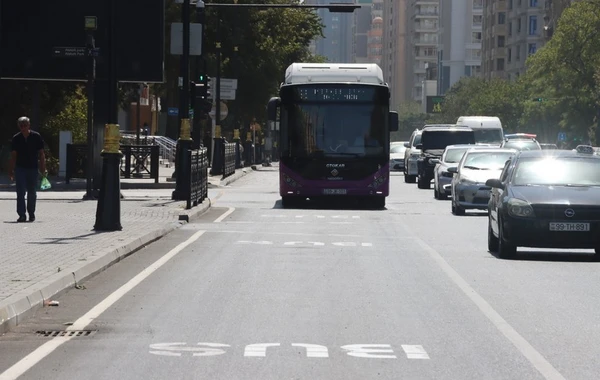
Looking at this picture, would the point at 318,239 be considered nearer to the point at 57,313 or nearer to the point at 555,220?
the point at 555,220

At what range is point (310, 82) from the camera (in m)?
36.0

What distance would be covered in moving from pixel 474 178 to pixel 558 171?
516 inches

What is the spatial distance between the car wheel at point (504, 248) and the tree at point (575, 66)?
87477mm

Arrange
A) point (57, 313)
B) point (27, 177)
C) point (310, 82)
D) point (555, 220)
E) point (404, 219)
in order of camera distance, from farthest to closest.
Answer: point (310, 82), point (404, 219), point (27, 177), point (555, 220), point (57, 313)

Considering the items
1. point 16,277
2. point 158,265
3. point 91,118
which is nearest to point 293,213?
point 91,118

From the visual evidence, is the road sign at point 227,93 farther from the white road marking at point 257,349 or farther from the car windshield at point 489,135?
the white road marking at point 257,349

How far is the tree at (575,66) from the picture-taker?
361 ft

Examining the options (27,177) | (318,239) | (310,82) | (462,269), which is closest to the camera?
(462,269)

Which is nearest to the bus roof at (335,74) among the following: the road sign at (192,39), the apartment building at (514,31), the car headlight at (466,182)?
the road sign at (192,39)

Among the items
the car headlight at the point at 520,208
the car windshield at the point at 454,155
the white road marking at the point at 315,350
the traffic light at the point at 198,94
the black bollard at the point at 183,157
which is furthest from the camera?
the car windshield at the point at 454,155

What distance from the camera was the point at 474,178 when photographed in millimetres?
34062

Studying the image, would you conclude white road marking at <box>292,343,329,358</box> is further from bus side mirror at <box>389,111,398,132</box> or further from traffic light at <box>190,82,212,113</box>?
traffic light at <box>190,82,212,113</box>

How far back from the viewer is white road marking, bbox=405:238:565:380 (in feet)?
32.0

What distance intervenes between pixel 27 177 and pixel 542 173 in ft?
32.0
